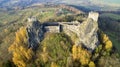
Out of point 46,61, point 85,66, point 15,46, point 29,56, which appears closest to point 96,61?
point 85,66

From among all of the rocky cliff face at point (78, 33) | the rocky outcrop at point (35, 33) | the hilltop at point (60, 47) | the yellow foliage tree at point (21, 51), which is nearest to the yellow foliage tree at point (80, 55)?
the hilltop at point (60, 47)

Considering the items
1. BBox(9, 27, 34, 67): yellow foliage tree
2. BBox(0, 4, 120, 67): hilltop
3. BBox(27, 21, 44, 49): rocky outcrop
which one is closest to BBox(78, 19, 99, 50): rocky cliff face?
BBox(0, 4, 120, 67): hilltop

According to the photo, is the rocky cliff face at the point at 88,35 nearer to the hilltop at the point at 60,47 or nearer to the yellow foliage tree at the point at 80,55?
the hilltop at the point at 60,47

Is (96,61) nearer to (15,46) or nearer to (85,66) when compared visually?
(85,66)

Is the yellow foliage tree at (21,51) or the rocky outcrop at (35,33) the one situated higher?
the rocky outcrop at (35,33)

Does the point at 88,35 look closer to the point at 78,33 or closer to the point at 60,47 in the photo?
the point at 78,33

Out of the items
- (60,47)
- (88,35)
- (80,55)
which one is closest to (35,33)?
(60,47)

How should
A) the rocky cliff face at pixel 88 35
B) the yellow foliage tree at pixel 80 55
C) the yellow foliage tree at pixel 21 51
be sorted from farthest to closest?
the rocky cliff face at pixel 88 35 < the yellow foliage tree at pixel 21 51 < the yellow foliage tree at pixel 80 55
